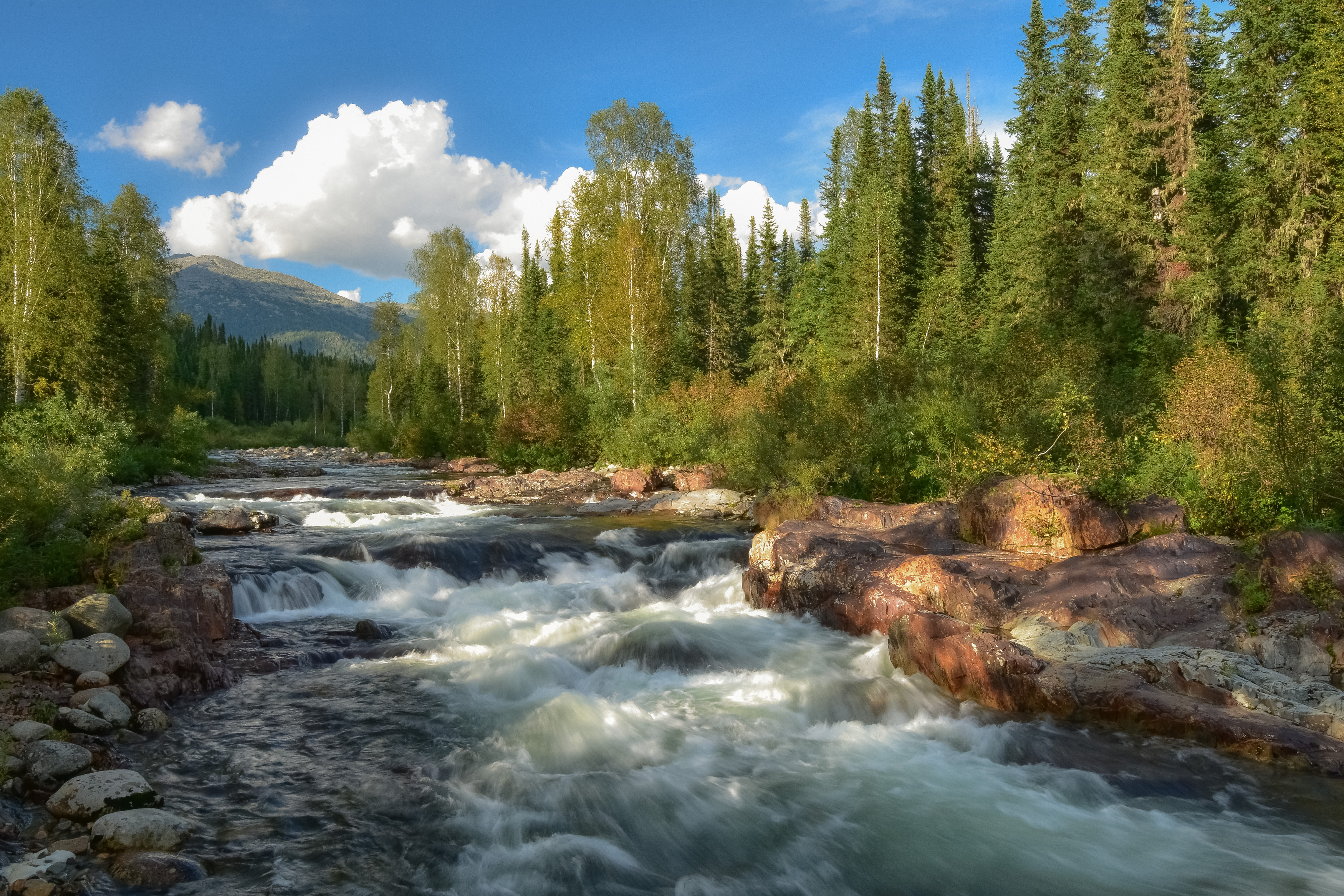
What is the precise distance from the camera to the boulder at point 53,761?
20.7 feet

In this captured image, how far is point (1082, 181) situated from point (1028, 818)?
106ft

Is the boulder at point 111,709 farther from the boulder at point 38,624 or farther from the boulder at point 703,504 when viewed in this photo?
the boulder at point 703,504

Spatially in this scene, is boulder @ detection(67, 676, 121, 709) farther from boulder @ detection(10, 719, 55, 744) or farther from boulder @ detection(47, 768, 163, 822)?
boulder @ detection(47, 768, 163, 822)

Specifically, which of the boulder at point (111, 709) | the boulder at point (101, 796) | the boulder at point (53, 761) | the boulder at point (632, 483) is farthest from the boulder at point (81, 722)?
the boulder at point (632, 483)

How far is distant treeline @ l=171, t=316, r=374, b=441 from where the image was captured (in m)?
91.9

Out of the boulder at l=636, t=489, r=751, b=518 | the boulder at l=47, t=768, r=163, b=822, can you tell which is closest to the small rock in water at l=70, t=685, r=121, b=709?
the boulder at l=47, t=768, r=163, b=822

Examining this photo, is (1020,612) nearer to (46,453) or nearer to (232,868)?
(232,868)

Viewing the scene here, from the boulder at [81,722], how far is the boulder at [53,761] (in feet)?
2.25

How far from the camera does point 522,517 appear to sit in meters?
23.4

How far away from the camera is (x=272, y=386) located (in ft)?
336

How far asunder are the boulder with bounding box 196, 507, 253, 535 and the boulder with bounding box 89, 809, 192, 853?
1478 centimetres

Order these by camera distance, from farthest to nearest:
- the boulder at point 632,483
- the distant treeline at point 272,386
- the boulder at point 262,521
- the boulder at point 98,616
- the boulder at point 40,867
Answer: the distant treeline at point 272,386, the boulder at point 632,483, the boulder at point 262,521, the boulder at point 98,616, the boulder at point 40,867

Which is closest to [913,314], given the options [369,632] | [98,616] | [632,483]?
[632,483]

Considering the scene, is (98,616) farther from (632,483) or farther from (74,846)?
(632,483)
